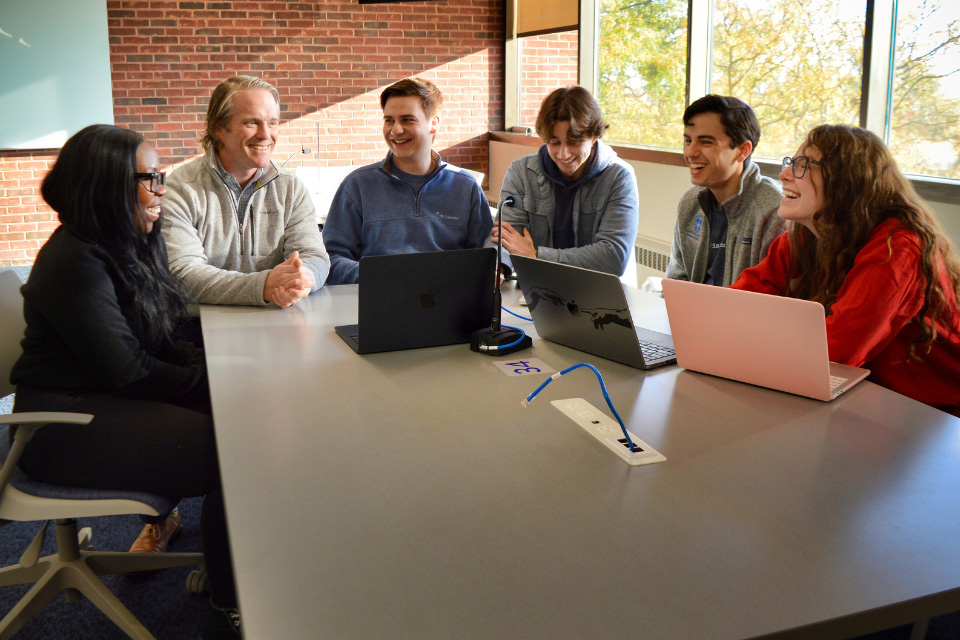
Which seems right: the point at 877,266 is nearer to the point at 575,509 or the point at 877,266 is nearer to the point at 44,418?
the point at 575,509

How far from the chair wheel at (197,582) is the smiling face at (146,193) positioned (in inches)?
37.1

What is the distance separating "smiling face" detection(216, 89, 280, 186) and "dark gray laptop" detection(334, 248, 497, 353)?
89 centimetres

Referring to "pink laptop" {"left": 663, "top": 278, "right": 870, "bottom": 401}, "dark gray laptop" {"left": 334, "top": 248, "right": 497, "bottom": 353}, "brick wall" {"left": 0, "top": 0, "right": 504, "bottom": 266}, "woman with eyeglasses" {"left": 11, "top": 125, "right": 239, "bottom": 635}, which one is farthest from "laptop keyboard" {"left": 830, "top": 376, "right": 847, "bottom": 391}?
"brick wall" {"left": 0, "top": 0, "right": 504, "bottom": 266}

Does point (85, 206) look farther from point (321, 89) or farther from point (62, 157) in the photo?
point (321, 89)

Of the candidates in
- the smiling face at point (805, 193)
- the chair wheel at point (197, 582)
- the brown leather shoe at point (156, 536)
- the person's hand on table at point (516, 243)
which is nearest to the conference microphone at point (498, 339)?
the smiling face at point (805, 193)

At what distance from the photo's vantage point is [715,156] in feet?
8.41

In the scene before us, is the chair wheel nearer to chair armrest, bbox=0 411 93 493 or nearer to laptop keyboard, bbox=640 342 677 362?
chair armrest, bbox=0 411 93 493

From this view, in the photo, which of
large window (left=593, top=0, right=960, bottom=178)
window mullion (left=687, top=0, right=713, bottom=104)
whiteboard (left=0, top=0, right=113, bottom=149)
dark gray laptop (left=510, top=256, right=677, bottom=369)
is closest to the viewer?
dark gray laptop (left=510, top=256, right=677, bottom=369)

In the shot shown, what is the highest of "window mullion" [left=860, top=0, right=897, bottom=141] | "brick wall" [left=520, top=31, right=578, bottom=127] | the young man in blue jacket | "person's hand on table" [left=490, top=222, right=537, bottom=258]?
"brick wall" [left=520, top=31, right=578, bottom=127]

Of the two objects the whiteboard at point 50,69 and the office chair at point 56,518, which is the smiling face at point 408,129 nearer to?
the office chair at point 56,518

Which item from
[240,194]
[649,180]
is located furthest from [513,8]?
[240,194]

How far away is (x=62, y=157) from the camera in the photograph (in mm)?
1760

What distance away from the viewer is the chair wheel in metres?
2.07

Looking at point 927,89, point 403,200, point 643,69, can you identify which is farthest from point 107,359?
point 643,69
